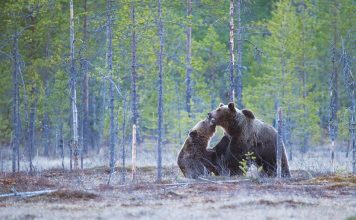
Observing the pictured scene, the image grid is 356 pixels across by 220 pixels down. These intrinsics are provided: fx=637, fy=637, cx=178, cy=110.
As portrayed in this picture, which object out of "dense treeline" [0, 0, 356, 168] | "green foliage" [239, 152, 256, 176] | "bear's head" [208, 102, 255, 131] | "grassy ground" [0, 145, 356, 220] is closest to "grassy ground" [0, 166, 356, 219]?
"grassy ground" [0, 145, 356, 220]

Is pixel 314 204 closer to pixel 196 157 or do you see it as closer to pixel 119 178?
pixel 196 157

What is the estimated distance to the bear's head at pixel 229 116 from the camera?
18609 mm

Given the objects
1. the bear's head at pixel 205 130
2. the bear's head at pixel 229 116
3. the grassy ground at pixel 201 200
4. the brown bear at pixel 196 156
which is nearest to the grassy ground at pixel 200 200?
the grassy ground at pixel 201 200

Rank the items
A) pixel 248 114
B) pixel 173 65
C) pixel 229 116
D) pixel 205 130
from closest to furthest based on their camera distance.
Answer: pixel 248 114 < pixel 229 116 < pixel 205 130 < pixel 173 65

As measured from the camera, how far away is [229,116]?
18.8 meters

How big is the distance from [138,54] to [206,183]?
45.9ft

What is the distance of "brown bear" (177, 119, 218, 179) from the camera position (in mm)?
18906

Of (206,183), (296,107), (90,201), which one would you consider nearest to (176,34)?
(296,107)

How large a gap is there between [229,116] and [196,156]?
1550mm

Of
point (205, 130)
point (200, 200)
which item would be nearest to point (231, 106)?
point (205, 130)

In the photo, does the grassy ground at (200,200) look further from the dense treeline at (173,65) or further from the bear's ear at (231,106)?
the dense treeline at (173,65)

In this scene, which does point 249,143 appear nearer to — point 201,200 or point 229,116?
point 229,116

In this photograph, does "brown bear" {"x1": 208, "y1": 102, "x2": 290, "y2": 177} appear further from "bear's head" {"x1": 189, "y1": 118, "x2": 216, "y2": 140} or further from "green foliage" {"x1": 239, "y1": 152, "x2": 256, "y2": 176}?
"bear's head" {"x1": 189, "y1": 118, "x2": 216, "y2": 140}

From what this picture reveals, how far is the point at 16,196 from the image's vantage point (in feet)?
47.7
